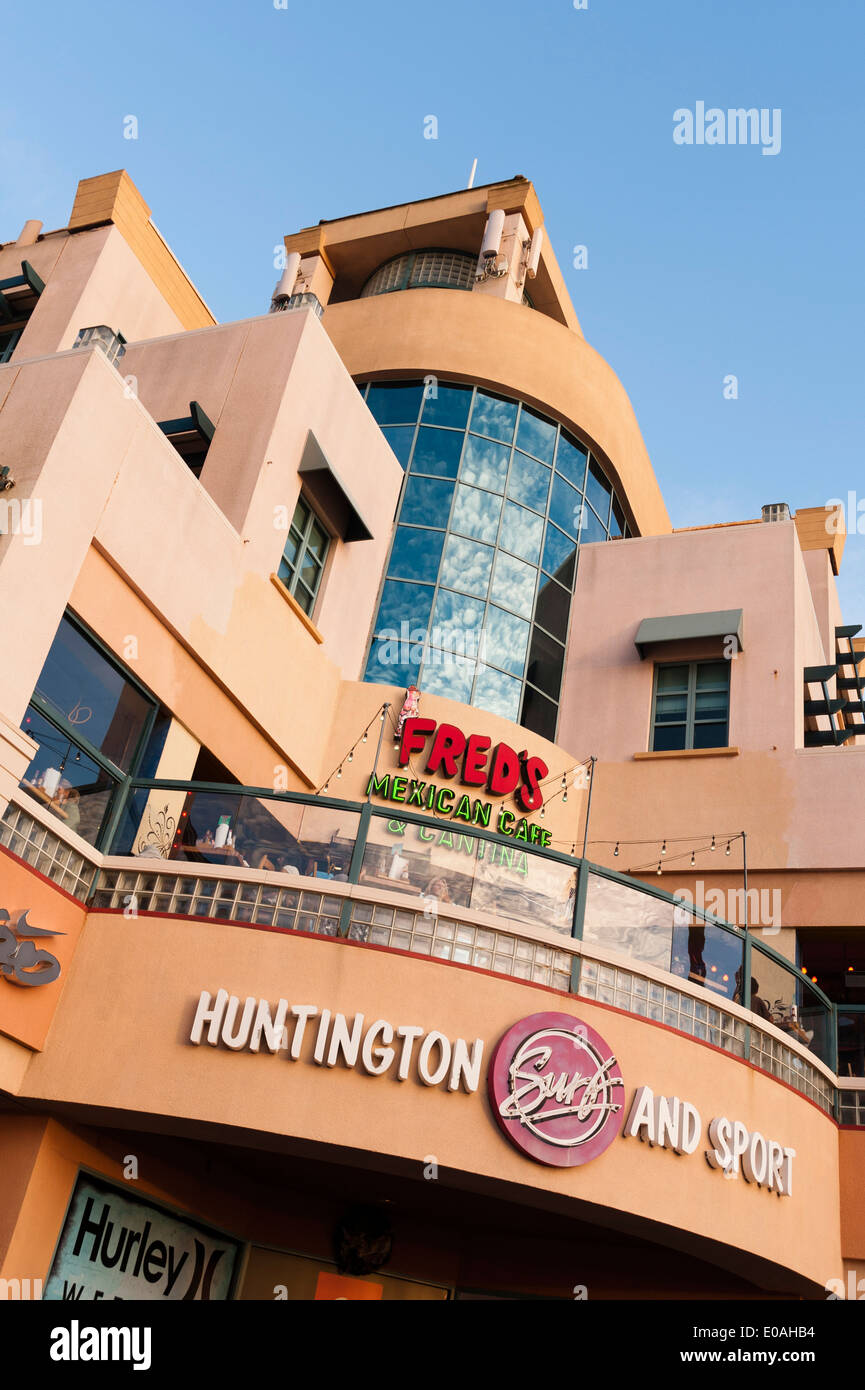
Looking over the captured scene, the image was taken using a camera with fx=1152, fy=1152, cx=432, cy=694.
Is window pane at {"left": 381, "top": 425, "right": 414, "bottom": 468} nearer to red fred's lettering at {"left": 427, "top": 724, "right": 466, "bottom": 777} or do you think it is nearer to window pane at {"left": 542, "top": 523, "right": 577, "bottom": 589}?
window pane at {"left": 542, "top": 523, "right": 577, "bottom": 589}

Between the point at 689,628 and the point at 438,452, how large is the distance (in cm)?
586

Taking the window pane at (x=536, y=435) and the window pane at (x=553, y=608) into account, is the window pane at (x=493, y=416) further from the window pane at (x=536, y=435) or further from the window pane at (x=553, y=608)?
the window pane at (x=553, y=608)

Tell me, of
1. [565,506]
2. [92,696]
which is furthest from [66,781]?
[565,506]

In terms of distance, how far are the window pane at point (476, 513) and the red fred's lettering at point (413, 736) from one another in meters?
4.63

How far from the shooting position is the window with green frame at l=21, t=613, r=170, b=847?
10891mm

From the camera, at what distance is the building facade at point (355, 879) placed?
10.2 m

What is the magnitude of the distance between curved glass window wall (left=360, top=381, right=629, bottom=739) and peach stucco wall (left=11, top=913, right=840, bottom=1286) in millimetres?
9488

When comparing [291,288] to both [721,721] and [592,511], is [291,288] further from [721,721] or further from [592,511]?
[721,721]

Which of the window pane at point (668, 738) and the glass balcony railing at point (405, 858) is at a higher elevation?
the window pane at point (668, 738)

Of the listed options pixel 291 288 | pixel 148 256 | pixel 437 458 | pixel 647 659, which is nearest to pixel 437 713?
pixel 647 659

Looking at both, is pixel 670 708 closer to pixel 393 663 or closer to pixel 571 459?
pixel 393 663

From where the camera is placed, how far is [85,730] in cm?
1190

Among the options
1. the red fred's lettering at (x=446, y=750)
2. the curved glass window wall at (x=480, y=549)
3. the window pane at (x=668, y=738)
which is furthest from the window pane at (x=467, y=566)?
the window pane at (x=668, y=738)

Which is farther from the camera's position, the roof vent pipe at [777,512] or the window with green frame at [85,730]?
the roof vent pipe at [777,512]
